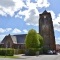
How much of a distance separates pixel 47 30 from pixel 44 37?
417 cm

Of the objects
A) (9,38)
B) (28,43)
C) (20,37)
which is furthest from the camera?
(20,37)

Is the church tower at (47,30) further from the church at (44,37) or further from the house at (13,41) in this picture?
the house at (13,41)

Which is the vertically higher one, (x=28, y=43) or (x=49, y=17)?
(x=49, y=17)

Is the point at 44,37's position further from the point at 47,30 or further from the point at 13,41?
the point at 13,41

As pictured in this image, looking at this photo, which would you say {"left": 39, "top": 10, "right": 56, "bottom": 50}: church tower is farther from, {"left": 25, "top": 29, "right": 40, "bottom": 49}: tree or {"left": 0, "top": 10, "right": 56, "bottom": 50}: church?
{"left": 25, "top": 29, "right": 40, "bottom": 49}: tree

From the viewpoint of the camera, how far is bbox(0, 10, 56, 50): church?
96.4 metres

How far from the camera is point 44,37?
320 feet

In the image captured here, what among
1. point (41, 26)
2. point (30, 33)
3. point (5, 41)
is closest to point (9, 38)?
point (5, 41)

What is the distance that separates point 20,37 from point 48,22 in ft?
59.1

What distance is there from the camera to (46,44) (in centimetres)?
9700

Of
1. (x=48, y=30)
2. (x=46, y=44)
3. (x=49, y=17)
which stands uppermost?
(x=49, y=17)

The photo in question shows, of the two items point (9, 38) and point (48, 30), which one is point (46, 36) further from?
point (9, 38)

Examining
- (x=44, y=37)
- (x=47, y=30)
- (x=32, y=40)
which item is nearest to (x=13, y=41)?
(x=44, y=37)

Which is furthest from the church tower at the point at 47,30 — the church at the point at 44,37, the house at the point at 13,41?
the house at the point at 13,41
